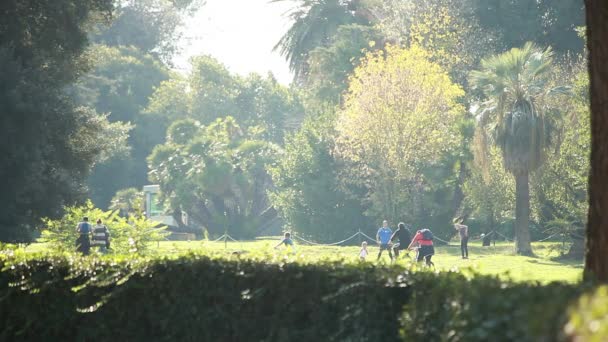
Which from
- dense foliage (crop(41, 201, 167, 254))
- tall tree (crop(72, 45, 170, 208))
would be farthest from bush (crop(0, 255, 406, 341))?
tall tree (crop(72, 45, 170, 208))

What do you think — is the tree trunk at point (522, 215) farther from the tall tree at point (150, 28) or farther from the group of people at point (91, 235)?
the tall tree at point (150, 28)

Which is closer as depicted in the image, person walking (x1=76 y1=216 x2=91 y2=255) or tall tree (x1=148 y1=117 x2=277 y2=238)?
person walking (x1=76 y1=216 x2=91 y2=255)

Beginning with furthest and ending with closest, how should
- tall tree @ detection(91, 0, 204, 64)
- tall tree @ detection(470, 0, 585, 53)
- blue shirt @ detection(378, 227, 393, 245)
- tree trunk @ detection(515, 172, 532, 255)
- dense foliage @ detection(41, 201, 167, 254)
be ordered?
tall tree @ detection(91, 0, 204, 64) < tall tree @ detection(470, 0, 585, 53) < tree trunk @ detection(515, 172, 532, 255) < blue shirt @ detection(378, 227, 393, 245) < dense foliage @ detection(41, 201, 167, 254)

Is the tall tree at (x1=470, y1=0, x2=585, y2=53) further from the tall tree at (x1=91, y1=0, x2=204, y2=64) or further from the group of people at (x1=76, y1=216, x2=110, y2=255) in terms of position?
the tall tree at (x1=91, y1=0, x2=204, y2=64)

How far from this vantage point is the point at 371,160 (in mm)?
54125

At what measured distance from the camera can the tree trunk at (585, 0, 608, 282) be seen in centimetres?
916

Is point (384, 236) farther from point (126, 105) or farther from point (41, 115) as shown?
point (126, 105)

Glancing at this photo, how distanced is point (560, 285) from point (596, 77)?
10.6ft

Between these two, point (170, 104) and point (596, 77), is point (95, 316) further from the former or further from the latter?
point (170, 104)

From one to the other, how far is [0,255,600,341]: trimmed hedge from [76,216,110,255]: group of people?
20562 mm

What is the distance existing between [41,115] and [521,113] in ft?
73.0

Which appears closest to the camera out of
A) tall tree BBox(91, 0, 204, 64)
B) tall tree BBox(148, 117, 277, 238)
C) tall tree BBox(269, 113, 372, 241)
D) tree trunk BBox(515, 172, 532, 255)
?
tree trunk BBox(515, 172, 532, 255)

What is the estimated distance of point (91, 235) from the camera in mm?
33438

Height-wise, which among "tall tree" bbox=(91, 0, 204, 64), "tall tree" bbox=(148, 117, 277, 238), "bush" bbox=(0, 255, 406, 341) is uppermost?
"tall tree" bbox=(91, 0, 204, 64)
